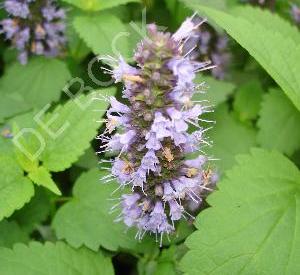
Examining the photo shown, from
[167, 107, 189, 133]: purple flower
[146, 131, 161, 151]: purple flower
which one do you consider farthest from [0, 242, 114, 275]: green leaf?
[167, 107, 189, 133]: purple flower

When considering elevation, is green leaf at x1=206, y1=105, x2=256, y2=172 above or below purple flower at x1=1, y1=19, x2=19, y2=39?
below

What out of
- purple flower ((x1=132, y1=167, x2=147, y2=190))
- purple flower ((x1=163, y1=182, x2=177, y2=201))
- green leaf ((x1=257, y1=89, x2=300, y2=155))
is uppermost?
purple flower ((x1=132, y1=167, x2=147, y2=190))

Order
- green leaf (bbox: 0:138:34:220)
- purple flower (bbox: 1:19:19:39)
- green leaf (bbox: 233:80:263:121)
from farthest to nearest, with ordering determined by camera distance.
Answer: green leaf (bbox: 233:80:263:121) → purple flower (bbox: 1:19:19:39) → green leaf (bbox: 0:138:34:220)

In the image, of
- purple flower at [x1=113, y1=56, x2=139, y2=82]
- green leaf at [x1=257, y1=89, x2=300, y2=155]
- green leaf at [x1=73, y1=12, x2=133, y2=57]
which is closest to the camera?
purple flower at [x1=113, y1=56, x2=139, y2=82]

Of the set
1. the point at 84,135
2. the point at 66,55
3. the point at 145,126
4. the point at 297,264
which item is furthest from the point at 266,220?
the point at 66,55

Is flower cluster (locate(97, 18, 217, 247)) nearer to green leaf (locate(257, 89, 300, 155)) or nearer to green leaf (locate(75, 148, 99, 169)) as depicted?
green leaf (locate(75, 148, 99, 169))

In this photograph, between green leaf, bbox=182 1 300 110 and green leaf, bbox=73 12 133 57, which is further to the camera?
green leaf, bbox=73 12 133 57

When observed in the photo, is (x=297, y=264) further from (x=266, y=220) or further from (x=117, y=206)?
(x=117, y=206)
